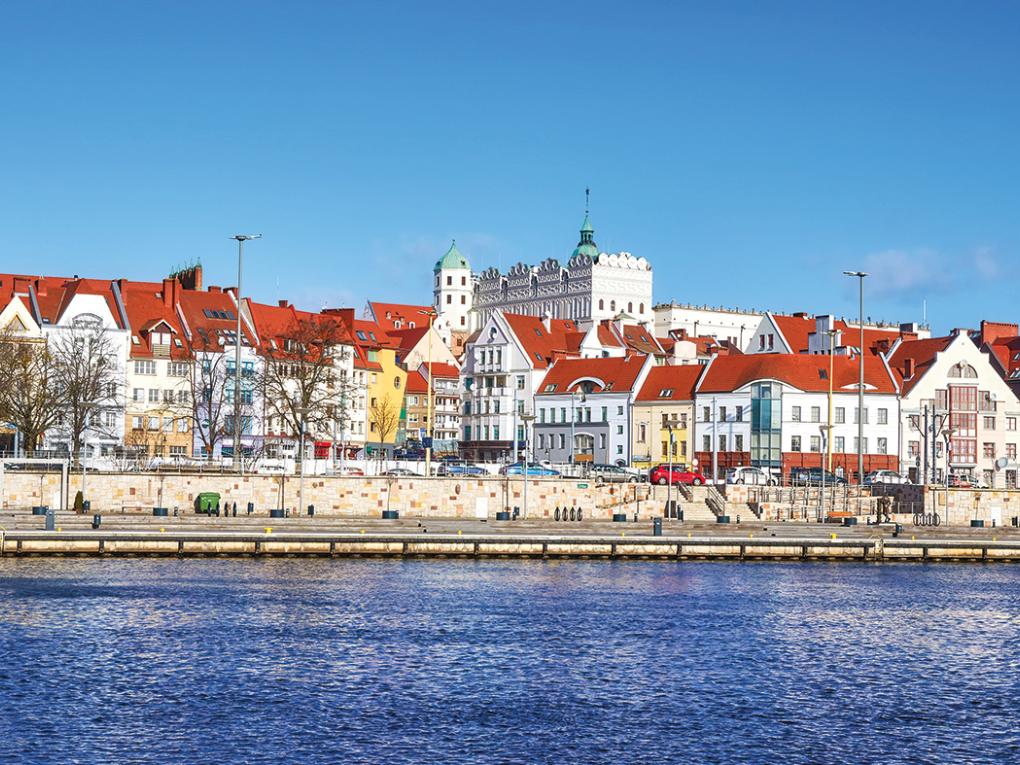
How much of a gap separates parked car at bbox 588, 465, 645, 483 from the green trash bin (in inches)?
1037

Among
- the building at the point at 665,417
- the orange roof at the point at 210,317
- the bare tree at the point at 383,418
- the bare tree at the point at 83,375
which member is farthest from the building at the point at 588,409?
the bare tree at the point at 83,375

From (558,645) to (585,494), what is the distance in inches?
2057

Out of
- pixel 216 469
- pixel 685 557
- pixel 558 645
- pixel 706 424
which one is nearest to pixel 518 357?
pixel 706 424

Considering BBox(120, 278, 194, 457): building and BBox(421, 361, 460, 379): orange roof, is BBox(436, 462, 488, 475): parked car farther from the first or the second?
BBox(421, 361, 460, 379): orange roof

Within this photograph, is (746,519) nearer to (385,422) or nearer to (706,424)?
(706,424)

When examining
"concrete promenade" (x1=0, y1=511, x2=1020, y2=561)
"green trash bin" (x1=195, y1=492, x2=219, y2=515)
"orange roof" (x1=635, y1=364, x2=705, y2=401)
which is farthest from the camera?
"orange roof" (x1=635, y1=364, x2=705, y2=401)

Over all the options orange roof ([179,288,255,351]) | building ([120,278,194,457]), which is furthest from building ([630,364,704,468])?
building ([120,278,194,457])

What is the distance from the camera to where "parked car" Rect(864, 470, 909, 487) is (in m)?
115

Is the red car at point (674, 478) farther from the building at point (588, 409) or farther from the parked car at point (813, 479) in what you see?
the building at point (588, 409)

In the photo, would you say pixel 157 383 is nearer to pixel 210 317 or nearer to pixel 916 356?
pixel 210 317

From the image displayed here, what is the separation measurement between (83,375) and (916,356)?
72.7m

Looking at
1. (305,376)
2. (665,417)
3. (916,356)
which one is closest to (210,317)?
(305,376)

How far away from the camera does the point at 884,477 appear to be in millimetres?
120062

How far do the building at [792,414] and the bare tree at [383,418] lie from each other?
31.7 m
